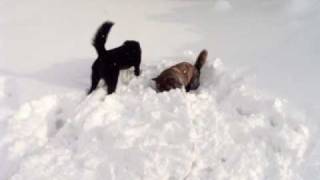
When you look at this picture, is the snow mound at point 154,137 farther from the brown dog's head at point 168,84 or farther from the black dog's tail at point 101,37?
the black dog's tail at point 101,37

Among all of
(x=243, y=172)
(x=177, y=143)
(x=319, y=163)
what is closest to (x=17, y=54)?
(x=177, y=143)

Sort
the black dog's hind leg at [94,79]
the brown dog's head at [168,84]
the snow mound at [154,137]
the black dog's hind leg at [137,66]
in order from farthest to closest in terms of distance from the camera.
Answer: the black dog's hind leg at [137,66] → the black dog's hind leg at [94,79] → the brown dog's head at [168,84] → the snow mound at [154,137]

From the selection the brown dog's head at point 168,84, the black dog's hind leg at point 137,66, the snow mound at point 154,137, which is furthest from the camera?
the black dog's hind leg at point 137,66

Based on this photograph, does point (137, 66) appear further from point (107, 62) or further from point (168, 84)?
point (168, 84)

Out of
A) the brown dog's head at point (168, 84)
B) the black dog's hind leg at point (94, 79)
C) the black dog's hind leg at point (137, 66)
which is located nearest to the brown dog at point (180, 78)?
the brown dog's head at point (168, 84)

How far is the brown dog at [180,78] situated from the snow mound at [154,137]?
0.13 meters

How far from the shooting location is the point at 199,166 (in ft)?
15.5

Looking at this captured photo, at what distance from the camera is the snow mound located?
4.65 metres

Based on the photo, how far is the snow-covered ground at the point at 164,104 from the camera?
4711 mm

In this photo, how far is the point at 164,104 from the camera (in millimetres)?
5156

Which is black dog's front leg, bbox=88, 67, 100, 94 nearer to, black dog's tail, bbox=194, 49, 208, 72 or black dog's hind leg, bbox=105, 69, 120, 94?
black dog's hind leg, bbox=105, 69, 120, 94

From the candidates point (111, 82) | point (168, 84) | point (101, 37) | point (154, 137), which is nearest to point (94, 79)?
point (111, 82)

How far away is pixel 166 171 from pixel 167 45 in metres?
2.39

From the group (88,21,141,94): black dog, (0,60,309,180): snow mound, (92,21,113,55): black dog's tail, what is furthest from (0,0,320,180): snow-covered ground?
(92,21,113,55): black dog's tail
